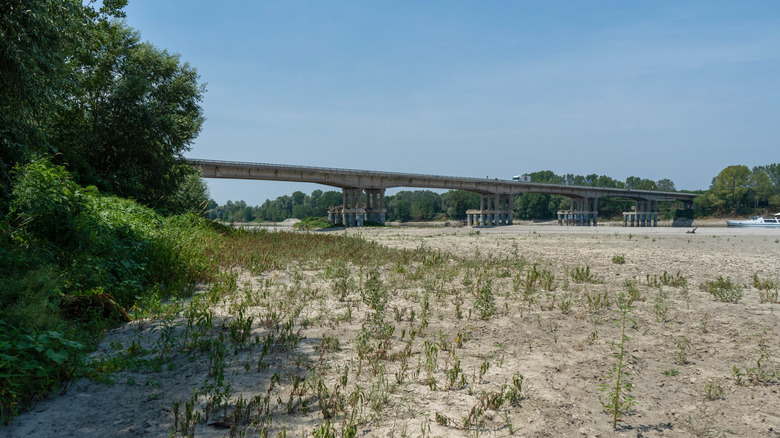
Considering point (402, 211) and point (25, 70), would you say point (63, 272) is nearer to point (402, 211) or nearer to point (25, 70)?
point (25, 70)

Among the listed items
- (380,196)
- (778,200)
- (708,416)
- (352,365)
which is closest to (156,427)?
(352,365)

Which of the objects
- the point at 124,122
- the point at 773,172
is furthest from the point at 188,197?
the point at 773,172

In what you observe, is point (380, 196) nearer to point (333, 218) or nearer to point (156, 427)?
point (333, 218)

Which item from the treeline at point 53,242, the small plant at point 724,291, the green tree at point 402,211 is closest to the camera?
the treeline at point 53,242

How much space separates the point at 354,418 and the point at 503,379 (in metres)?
1.84

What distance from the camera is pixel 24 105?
9.93 m

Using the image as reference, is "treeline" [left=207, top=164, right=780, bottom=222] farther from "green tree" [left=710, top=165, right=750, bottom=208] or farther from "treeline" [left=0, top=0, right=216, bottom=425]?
"treeline" [left=0, top=0, right=216, bottom=425]

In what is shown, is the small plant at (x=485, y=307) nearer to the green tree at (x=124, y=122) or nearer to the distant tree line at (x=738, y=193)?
the green tree at (x=124, y=122)

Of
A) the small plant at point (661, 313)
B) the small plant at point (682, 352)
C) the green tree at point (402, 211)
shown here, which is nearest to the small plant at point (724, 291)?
the small plant at point (661, 313)

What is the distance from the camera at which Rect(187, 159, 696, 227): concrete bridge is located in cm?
5830

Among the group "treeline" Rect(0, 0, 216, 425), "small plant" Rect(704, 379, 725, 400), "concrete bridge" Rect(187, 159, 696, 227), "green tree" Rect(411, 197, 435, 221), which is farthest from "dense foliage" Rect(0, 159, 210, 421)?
"green tree" Rect(411, 197, 435, 221)

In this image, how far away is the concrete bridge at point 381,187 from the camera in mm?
58297

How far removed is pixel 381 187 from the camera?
7181 cm

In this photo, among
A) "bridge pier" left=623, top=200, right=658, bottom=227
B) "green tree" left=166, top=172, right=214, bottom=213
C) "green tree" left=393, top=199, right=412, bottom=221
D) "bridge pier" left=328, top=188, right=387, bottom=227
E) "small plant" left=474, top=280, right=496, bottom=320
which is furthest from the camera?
"green tree" left=393, top=199, right=412, bottom=221
